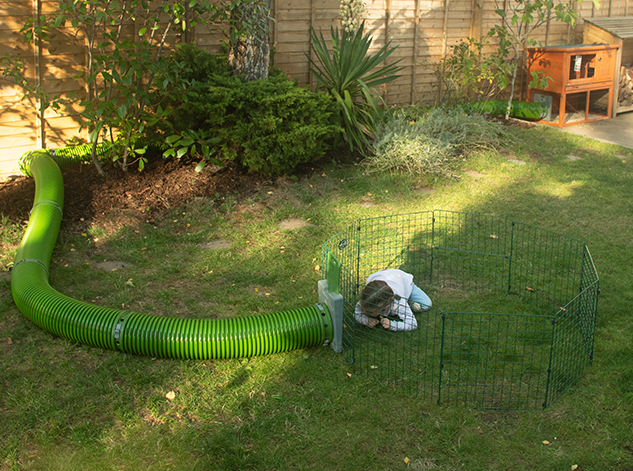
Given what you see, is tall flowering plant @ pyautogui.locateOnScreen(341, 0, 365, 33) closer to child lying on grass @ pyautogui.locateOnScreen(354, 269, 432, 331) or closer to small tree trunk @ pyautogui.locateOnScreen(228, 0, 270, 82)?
small tree trunk @ pyautogui.locateOnScreen(228, 0, 270, 82)

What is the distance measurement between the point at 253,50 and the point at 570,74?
5.51 m

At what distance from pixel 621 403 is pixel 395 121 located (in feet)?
16.3

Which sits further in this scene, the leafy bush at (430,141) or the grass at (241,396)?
the leafy bush at (430,141)

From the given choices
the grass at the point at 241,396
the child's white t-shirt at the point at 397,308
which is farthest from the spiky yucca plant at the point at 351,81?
the child's white t-shirt at the point at 397,308

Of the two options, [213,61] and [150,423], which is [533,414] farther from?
[213,61]

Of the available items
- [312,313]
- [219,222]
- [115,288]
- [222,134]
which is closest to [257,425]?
[312,313]

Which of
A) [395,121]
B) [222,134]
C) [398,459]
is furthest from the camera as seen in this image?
[395,121]

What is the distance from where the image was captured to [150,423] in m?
3.18

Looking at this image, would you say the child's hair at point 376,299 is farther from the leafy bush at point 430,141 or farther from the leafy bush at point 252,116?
the leafy bush at point 430,141

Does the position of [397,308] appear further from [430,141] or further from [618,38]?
[618,38]

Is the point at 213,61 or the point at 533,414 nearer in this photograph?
the point at 533,414

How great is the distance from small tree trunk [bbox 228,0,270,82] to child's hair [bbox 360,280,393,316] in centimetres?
378

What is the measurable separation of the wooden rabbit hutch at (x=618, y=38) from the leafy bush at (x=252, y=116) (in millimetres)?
6345

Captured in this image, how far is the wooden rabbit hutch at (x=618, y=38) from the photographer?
10.2 meters
